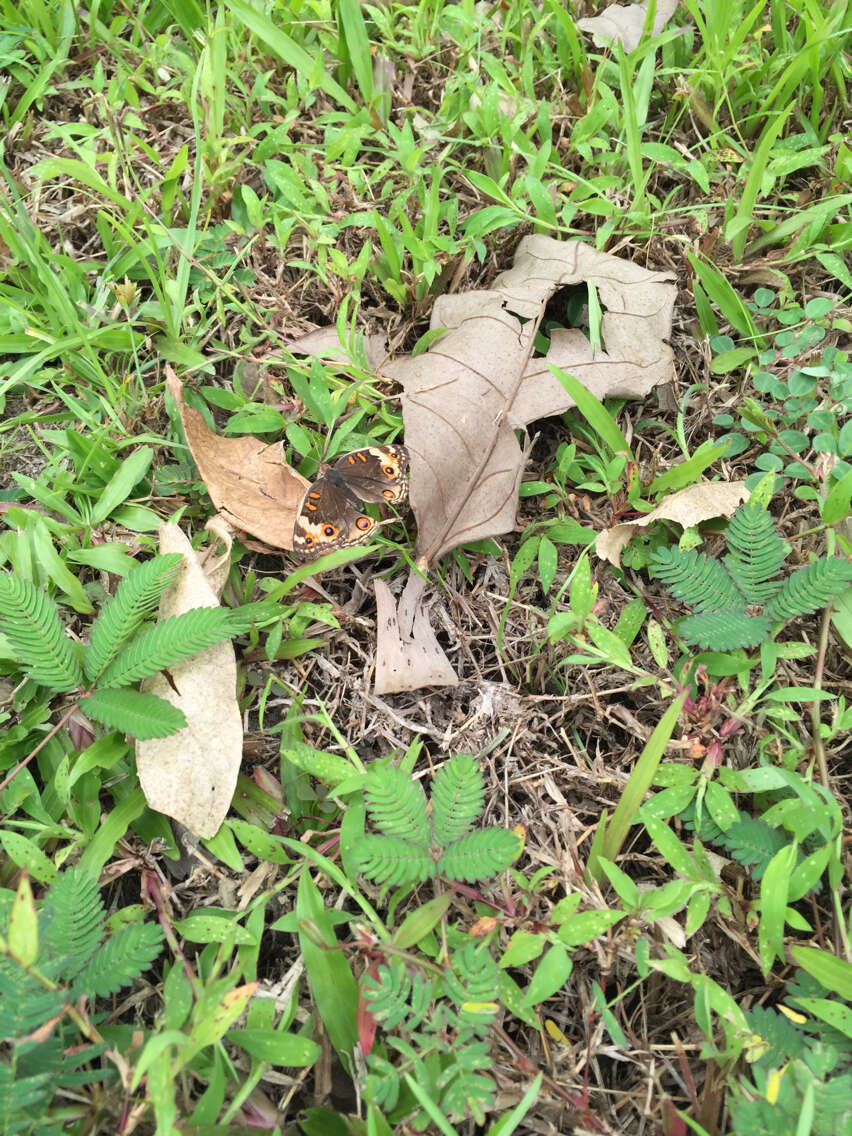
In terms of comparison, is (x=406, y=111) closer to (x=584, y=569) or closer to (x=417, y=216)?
(x=417, y=216)

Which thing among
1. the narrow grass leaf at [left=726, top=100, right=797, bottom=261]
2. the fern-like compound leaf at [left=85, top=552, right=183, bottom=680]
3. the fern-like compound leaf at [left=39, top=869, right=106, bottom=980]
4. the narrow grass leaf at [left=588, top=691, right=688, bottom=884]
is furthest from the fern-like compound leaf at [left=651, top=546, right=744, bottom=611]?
the fern-like compound leaf at [left=39, top=869, right=106, bottom=980]

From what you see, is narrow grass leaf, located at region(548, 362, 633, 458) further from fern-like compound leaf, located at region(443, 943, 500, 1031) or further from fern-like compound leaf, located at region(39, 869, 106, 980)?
fern-like compound leaf, located at region(39, 869, 106, 980)

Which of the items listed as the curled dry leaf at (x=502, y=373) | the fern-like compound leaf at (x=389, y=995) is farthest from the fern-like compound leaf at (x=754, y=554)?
the fern-like compound leaf at (x=389, y=995)

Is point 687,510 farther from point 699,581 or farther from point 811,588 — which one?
point 811,588

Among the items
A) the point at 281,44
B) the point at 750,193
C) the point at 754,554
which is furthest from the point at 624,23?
the point at 754,554

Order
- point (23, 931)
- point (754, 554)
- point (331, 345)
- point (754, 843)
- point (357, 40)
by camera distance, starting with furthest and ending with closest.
Result: point (357, 40), point (331, 345), point (754, 554), point (754, 843), point (23, 931)

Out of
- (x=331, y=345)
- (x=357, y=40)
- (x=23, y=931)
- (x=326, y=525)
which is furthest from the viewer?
(x=357, y=40)

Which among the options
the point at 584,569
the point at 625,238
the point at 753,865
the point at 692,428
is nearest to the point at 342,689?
the point at 584,569
